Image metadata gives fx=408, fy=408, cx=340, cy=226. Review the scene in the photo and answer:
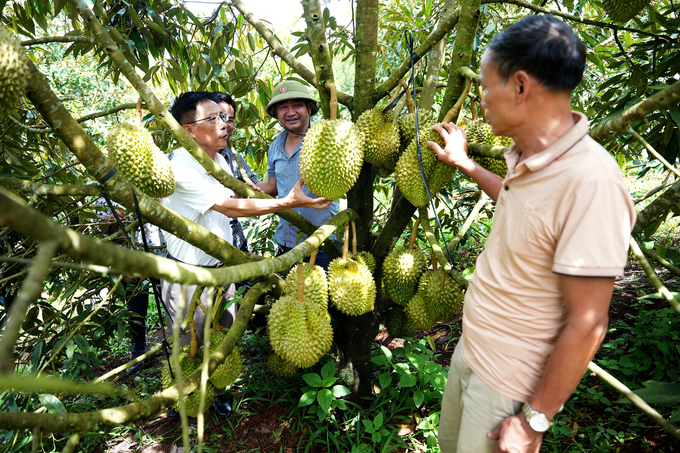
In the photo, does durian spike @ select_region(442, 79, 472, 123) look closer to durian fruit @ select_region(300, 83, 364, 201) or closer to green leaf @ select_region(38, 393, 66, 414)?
durian fruit @ select_region(300, 83, 364, 201)

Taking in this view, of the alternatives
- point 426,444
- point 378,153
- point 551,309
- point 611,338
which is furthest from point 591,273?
point 611,338

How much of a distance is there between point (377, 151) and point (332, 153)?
0.23 meters

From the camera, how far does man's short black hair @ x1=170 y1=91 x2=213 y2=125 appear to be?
85.9 inches

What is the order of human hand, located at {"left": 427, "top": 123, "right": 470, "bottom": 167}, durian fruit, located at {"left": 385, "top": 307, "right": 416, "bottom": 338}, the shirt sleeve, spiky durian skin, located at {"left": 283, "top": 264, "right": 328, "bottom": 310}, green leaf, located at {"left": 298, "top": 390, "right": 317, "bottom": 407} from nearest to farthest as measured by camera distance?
the shirt sleeve
human hand, located at {"left": 427, "top": 123, "right": 470, "bottom": 167}
spiky durian skin, located at {"left": 283, "top": 264, "right": 328, "bottom": 310}
green leaf, located at {"left": 298, "top": 390, "right": 317, "bottom": 407}
durian fruit, located at {"left": 385, "top": 307, "right": 416, "bottom": 338}

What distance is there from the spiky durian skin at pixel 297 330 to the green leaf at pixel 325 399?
358 mm

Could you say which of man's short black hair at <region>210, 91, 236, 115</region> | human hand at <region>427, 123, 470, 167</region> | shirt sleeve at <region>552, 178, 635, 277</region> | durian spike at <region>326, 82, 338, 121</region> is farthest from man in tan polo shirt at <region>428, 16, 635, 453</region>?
man's short black hair at <region>210, 91, 236, 115</region>

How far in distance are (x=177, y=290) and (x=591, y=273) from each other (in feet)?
6.69

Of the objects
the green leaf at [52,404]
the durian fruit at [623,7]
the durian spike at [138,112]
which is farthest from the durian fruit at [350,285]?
the durian fruit at [623,7]

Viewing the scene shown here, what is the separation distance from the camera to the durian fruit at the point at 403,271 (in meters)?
1.82

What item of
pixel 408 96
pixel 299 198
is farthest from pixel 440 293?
pixel 408 96

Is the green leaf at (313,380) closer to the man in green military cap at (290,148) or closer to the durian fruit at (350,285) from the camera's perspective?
the durian fruit at (350,285)

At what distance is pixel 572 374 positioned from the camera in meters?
0.90

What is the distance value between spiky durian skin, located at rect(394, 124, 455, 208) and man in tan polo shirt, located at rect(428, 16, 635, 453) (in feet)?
1.38

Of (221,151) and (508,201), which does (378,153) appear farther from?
(221,151)
